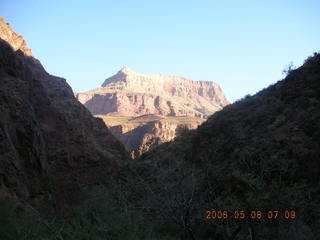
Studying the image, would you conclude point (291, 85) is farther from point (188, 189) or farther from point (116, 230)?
point (116, 230)

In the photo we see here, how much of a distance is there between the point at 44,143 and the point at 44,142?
17cm

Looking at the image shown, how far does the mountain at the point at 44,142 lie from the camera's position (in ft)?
42.5

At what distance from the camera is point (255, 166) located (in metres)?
12.9

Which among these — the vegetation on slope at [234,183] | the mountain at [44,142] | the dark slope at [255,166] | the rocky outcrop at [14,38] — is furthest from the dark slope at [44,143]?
the dark slope at [255,166]

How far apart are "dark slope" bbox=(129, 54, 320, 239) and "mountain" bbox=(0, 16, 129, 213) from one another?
10.9 feet

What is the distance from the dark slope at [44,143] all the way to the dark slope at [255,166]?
10.7ft

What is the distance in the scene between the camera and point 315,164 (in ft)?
45.4

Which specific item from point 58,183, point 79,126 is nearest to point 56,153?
point 58,183

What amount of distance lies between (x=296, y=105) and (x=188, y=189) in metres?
11.5
